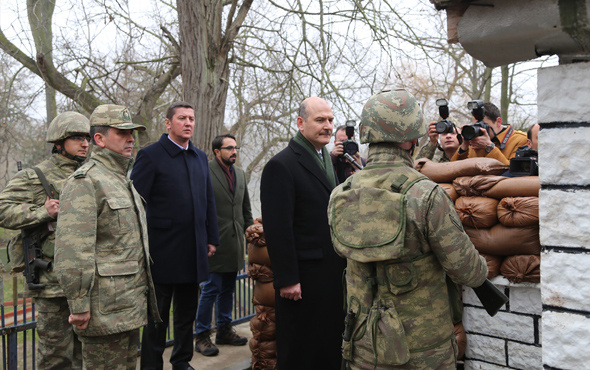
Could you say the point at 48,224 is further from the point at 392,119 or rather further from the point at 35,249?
the point at 392,119

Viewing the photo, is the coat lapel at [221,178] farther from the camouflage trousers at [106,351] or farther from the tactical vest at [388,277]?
the tactical vest at [388,277]

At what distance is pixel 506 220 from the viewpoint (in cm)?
303

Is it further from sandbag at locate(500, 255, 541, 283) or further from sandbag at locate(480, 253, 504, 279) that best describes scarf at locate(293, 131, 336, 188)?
sandbag at locate(500, 255, 541, 283)

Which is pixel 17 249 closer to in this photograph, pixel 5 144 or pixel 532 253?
pixel 532 253

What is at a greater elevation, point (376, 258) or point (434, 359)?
point (376, 258)

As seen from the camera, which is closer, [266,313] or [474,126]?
[474,126]

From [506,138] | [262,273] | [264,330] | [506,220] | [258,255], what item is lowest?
[264,330]

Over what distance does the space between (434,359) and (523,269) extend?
1057 mm

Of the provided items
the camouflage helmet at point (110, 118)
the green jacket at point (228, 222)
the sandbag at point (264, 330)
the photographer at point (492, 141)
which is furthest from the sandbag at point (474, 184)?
the green jacket at point (228, 222)

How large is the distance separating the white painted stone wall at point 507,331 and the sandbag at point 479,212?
348 millimetres

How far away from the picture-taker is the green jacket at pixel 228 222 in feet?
16.5

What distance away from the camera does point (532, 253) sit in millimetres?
3031

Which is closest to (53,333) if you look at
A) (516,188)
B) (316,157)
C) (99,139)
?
(99,139)

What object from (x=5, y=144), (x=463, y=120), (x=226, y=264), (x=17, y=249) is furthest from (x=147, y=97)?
(x=463, y=120)
